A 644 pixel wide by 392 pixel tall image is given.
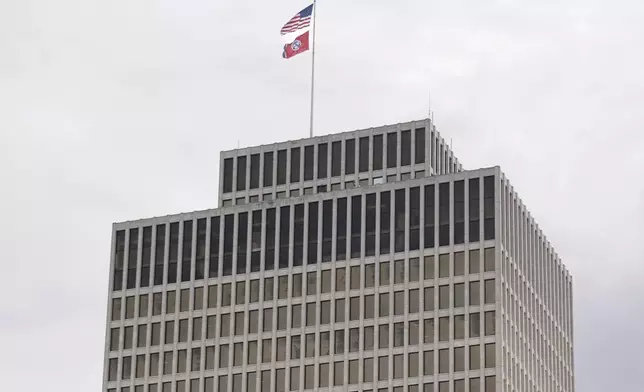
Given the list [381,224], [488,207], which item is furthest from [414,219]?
[488,207]

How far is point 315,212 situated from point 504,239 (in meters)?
22.6

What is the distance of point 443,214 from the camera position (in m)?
192

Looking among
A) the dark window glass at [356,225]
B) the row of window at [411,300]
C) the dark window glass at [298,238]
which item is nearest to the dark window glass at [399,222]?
the dark window glass at [356,225]

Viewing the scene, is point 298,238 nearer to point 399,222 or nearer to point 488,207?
point 399,222

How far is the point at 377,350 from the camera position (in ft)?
625

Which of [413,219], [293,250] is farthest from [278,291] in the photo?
[413,219]

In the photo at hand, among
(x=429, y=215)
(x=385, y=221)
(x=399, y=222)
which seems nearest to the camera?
(x=429, y=215)

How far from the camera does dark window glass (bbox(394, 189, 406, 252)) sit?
193500 millimetres

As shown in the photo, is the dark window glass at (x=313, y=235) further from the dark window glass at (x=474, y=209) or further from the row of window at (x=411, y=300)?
the dark window glass at (x=474, y=209)

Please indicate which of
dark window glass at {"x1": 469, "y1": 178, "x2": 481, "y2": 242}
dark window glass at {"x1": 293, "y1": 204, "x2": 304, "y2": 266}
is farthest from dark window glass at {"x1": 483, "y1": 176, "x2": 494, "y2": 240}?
dark window glass at {"x1": 293, "y1": 204, "x2": 304, "y2": 266}

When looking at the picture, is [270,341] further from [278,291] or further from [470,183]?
[470,183]

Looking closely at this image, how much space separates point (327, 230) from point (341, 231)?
71.7 inches

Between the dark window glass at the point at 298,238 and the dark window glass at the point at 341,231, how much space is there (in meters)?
4.44

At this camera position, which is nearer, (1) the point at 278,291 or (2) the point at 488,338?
(2) the point at 488,338
